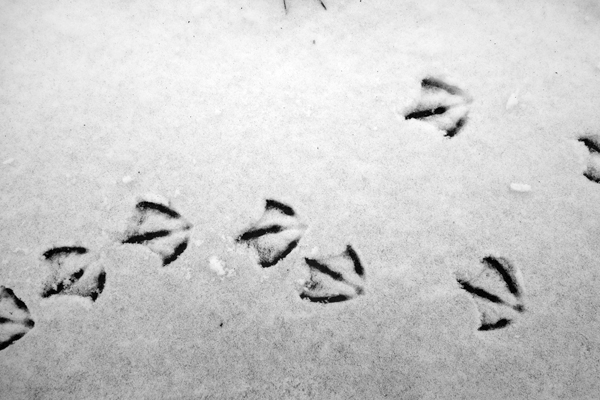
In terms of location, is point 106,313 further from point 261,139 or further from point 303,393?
point 261,139

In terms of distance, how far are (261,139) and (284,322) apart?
0.57 m

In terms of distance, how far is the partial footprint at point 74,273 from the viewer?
3.45 ft

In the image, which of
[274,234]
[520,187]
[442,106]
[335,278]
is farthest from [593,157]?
[274,234]

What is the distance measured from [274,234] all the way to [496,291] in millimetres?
619

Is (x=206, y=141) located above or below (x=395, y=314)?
above

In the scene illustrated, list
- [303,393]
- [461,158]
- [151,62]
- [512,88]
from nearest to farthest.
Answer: [303,393] < [461,158] < [512,88] < [151,62]

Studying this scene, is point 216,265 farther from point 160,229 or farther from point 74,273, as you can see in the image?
point 74,273

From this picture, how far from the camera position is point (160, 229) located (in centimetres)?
112

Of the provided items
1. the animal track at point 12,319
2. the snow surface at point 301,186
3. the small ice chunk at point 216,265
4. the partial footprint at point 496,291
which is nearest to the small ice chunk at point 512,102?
the snow surface at point 301,186

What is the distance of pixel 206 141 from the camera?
Result: 1233mm

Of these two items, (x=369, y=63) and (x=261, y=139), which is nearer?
(x=261, y=139)

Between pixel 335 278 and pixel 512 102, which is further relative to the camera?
pixel 512 102

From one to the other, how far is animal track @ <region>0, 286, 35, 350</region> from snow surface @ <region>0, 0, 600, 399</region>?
2cm

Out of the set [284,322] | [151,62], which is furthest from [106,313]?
[151,62]
